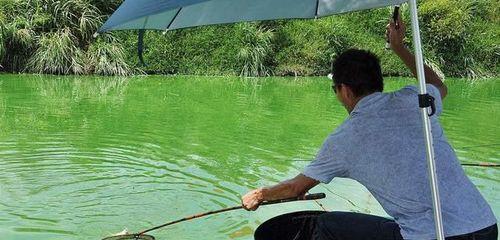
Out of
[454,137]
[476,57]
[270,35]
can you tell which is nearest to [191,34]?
[270,35]

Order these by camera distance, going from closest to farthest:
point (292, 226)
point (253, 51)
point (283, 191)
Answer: point (283, 191), point (292, 226), point (253, 51)

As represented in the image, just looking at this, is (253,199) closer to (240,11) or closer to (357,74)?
(357,74)

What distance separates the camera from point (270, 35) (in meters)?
17.4

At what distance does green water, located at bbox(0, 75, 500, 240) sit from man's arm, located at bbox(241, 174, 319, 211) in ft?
5.37

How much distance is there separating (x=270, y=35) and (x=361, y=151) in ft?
51.2

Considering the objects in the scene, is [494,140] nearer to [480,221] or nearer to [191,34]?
[480,221]

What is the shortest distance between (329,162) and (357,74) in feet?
1.02

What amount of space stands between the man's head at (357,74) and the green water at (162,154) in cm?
198

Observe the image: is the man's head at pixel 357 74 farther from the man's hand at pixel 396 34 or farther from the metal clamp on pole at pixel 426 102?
the man's hand at pixel 396 34

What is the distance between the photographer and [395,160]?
1.97 m

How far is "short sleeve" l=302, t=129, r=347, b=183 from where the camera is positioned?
6.64 feet

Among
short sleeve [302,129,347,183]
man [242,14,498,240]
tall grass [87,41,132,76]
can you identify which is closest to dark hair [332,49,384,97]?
man [242,14,498,240]

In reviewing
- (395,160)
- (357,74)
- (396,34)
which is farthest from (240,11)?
(395,160)

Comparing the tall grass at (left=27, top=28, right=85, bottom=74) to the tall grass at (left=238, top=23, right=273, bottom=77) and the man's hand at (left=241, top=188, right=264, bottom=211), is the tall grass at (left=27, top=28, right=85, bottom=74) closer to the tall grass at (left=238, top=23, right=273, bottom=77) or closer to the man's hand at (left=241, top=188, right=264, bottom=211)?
the tall grass at (left=238, top=23, right=273, bottom=77)
